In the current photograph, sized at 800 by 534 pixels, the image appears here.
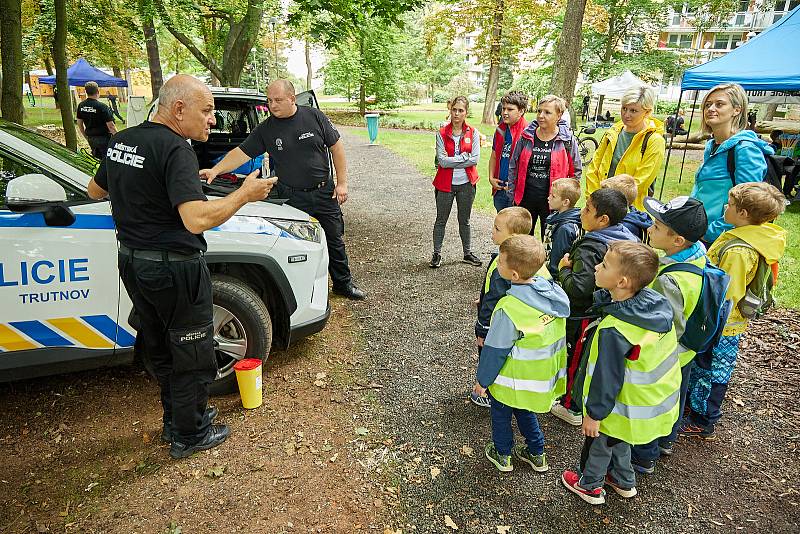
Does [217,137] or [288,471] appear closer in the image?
[288,471]

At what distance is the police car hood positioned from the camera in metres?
3.59

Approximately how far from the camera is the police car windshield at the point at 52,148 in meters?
3.19

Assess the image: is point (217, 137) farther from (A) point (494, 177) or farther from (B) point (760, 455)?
(B) point (760, 455)

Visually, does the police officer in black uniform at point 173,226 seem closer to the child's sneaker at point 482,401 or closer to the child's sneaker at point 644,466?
the child's sneaker at point 482,401

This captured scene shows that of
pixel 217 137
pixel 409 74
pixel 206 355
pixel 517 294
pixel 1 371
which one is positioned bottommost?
pixel 1 371

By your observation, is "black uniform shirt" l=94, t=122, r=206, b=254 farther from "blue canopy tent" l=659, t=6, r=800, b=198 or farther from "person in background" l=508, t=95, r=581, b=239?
"blue canopy tent" l=659, t=6, r=800, b=198

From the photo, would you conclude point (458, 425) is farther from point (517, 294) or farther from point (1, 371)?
point (1, 371)

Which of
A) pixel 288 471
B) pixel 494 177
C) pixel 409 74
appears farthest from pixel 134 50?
pixel 288 471

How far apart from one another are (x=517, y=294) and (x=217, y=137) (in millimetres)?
5374

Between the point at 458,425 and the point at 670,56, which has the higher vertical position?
the point at 670,56

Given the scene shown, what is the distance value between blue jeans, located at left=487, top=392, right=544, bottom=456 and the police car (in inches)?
61.9

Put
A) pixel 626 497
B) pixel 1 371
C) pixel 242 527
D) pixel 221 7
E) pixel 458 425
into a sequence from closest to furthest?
pixel 242 527 → pixel 626 497 → pixel 1 371 → pixel 458 425 → pixel 221 7

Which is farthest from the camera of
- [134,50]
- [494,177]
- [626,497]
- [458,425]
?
[134,50]

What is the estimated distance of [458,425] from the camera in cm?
322
